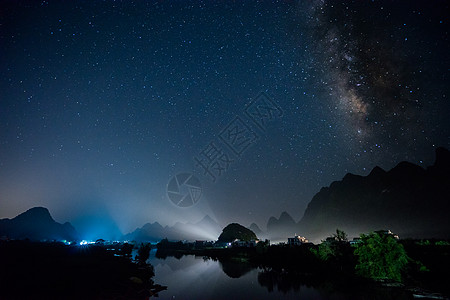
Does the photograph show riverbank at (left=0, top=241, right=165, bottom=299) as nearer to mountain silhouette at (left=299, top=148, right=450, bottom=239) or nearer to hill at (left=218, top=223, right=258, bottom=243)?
mountain silhouette at (left=299, top=148, right=450, bottom=239)

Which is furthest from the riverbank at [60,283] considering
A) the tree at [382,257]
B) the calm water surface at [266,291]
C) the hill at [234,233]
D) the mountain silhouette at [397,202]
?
the hill at [234,233]

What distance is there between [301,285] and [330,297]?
681cm

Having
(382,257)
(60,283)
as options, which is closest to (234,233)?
(382,257)

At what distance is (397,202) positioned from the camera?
13225 cm

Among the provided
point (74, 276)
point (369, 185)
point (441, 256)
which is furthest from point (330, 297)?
point (369, 185)

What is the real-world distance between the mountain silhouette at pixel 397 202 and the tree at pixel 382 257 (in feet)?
325

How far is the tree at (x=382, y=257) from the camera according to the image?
27.2 metres

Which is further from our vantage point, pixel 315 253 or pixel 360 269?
pixel 315 253

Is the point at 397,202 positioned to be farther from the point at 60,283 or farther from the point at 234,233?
the point at 60,283

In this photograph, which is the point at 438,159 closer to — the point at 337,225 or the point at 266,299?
the point at 337,225

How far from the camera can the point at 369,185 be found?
164500 mm

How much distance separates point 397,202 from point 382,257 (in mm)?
131177

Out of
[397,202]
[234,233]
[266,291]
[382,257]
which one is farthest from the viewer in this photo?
[234,233]

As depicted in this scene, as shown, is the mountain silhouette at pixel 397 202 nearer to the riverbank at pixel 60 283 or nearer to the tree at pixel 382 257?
the tree at pixel 382 257
